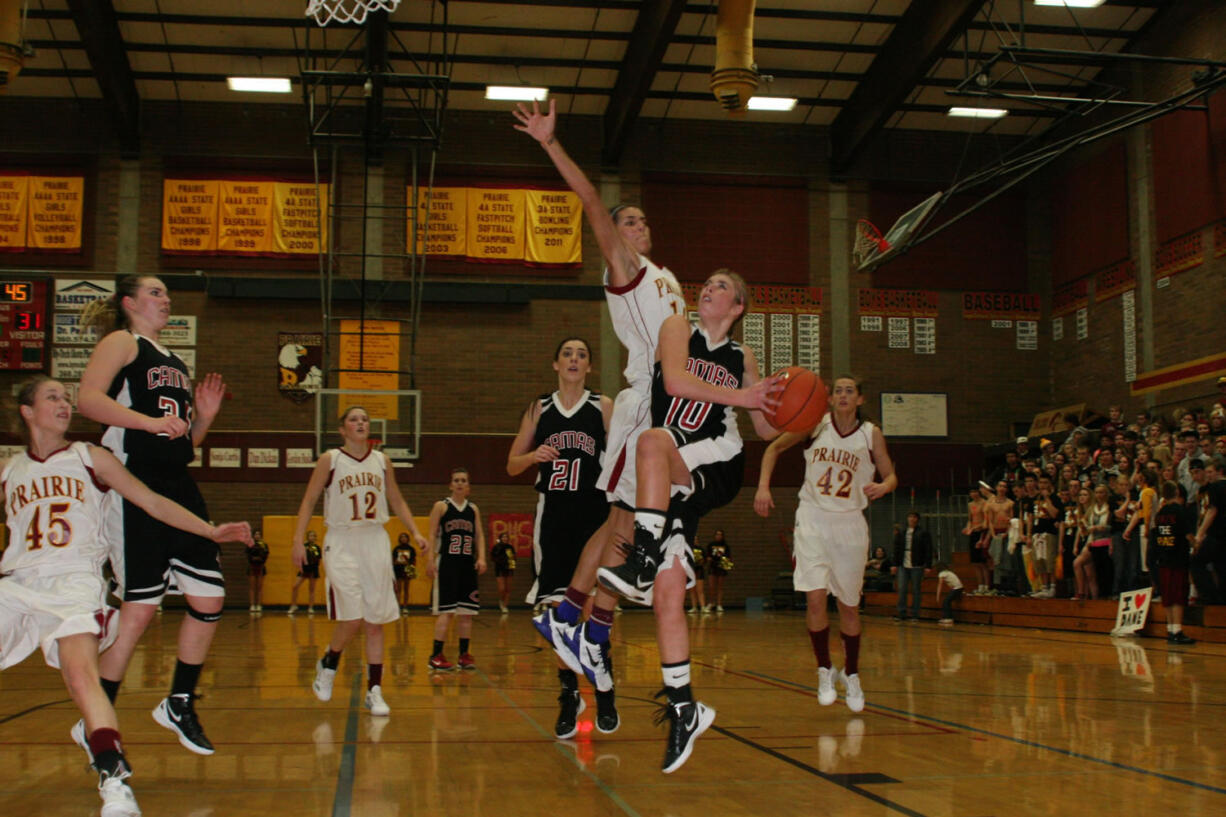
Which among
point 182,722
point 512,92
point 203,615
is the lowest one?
point 182,722

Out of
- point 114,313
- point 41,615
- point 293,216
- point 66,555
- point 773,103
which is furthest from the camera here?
point 773,103

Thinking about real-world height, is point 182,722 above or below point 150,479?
below

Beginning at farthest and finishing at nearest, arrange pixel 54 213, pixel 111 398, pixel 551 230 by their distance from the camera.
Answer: pixel 551 230
pixel 54 213
pixel 111 398

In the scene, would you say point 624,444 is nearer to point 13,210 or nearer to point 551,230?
point 551,230

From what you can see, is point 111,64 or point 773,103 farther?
point 773,103

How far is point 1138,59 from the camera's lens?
13812 millimetres

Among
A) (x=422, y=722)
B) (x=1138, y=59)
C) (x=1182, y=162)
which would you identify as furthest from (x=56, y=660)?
(x=1182, y=162)

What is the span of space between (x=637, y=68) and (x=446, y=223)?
14.8 feet

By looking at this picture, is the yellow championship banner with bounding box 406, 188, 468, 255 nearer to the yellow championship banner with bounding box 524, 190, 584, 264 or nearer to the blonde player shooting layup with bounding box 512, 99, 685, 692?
the yellow championship banner with bounding box 524, 190, 584, 264

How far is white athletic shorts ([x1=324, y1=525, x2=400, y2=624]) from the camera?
21.3 feet

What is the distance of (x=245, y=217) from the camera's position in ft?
66.9

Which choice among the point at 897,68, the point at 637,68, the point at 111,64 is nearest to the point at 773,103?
the point at 897,68

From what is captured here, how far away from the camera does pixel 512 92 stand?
20234mm

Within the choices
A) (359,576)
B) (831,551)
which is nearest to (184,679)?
(359,576)
